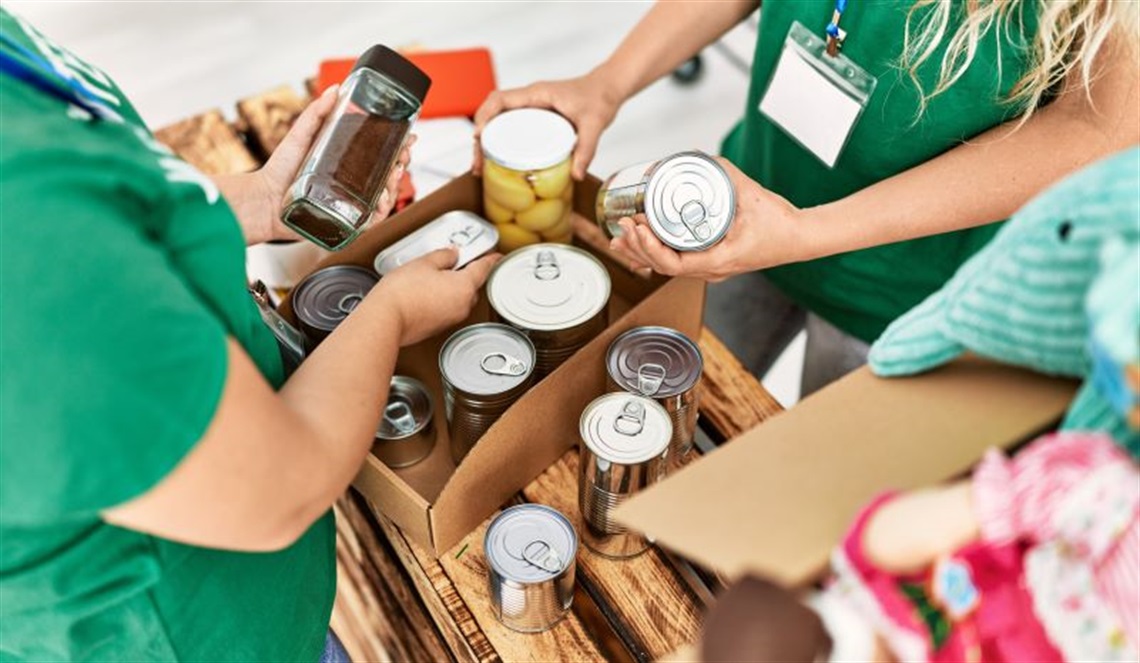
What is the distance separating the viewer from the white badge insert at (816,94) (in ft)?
4.15

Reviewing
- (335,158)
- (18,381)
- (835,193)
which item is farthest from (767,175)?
(18,381)

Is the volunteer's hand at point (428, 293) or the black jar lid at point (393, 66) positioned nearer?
the volunteer's hand at point (428, 293)

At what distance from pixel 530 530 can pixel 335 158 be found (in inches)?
17.7

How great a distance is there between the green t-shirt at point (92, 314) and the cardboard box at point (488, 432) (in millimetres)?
313

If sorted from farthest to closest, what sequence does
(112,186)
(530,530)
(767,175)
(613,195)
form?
(767,175), (613,195), (530,530), (112,186)

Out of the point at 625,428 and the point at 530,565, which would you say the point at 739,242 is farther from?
the point at 530,565

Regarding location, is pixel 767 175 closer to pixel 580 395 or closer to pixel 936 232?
pixel 936 232

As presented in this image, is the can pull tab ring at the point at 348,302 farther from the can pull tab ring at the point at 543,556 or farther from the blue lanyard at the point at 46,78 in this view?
the blue lanyard at the point at 46,78

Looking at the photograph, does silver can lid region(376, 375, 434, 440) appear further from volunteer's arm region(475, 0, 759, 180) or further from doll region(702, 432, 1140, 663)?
doll region(702, 432, 1140, 663)

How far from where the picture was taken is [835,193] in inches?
55.0

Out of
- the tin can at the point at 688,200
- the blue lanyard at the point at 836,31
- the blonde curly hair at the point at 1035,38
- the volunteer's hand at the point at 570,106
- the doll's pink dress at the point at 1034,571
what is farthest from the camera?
the volunteer's hand at the point at 570,106

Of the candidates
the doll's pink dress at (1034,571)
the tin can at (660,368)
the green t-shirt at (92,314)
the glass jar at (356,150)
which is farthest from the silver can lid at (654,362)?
the doll's pink dress at (1034,571)

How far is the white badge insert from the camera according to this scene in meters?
1.26

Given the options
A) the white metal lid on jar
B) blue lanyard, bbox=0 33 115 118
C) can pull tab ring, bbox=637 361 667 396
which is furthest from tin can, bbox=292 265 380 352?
blue lanyard, bbox=0 33 115 118
